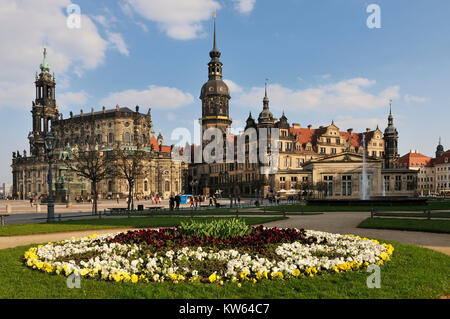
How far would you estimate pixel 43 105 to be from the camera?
134250 mm

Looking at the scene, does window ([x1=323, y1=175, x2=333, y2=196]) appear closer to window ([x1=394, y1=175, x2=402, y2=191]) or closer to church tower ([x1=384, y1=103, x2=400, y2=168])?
window ([x1=394, y1=175, x2=402, y2=191])

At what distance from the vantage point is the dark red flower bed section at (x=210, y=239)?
12554 millimetres

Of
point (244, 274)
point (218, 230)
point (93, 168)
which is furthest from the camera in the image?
point (93, 168)

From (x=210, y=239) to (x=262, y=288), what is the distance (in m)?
4.50

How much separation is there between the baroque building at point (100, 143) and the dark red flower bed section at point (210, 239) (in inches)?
3550

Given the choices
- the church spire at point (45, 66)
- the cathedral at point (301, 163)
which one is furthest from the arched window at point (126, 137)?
the church spire at point (45, 66)

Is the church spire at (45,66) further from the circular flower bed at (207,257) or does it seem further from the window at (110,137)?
the circular flower bed at (207,257)

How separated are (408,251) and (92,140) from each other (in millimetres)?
115640

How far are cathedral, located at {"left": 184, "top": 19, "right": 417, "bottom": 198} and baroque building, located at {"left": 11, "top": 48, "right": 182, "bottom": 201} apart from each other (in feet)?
43.7

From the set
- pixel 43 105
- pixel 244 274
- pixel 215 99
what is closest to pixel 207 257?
pixel 244 274

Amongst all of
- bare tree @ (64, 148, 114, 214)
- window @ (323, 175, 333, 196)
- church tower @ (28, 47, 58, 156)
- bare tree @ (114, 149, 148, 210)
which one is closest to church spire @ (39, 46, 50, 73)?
church tower @ (28, 47, 58, 156)

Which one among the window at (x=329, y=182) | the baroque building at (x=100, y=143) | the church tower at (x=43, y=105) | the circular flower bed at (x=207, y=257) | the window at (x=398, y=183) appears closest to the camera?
the circular flower bed at (x=207, y=257)

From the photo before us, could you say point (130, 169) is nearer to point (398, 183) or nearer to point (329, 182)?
point (329, 182)
